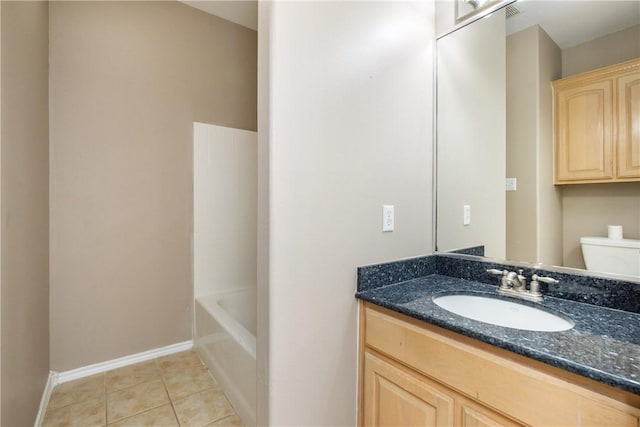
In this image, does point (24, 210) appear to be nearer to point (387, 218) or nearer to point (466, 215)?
point (387, 218)

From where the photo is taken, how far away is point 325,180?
1.14 metres

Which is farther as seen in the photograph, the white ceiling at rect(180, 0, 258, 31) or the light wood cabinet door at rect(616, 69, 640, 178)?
the white ceiling at rect(180, 0, 258, 31)

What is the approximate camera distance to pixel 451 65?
4.99 feet

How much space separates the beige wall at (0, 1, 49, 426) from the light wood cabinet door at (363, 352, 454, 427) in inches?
53.2

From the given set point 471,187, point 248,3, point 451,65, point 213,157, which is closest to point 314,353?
point 471,187

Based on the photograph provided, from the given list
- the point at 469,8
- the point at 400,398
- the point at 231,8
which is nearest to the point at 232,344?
the point at 400,398

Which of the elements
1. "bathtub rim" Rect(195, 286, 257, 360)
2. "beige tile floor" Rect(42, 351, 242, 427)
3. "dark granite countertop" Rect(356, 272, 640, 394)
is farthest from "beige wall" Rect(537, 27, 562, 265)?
"beige tile floor" Rect(42, 351, 242, 427)

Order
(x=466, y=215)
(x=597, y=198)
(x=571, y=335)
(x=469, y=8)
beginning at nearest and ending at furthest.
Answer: (x=571, y=335), (x=597, y=198), (x=469, y=8), (x=466, y=215)

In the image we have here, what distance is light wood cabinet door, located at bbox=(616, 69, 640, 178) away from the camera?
1.01 metres

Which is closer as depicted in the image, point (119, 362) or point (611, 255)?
point (611, 255)

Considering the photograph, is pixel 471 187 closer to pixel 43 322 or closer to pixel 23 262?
pixel 23 262

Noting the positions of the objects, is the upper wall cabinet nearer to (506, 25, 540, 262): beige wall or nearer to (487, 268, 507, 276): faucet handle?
(506, 25, 540, 262): beige wall

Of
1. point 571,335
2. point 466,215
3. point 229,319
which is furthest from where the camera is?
point 229,319

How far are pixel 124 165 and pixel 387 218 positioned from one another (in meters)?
1.92
